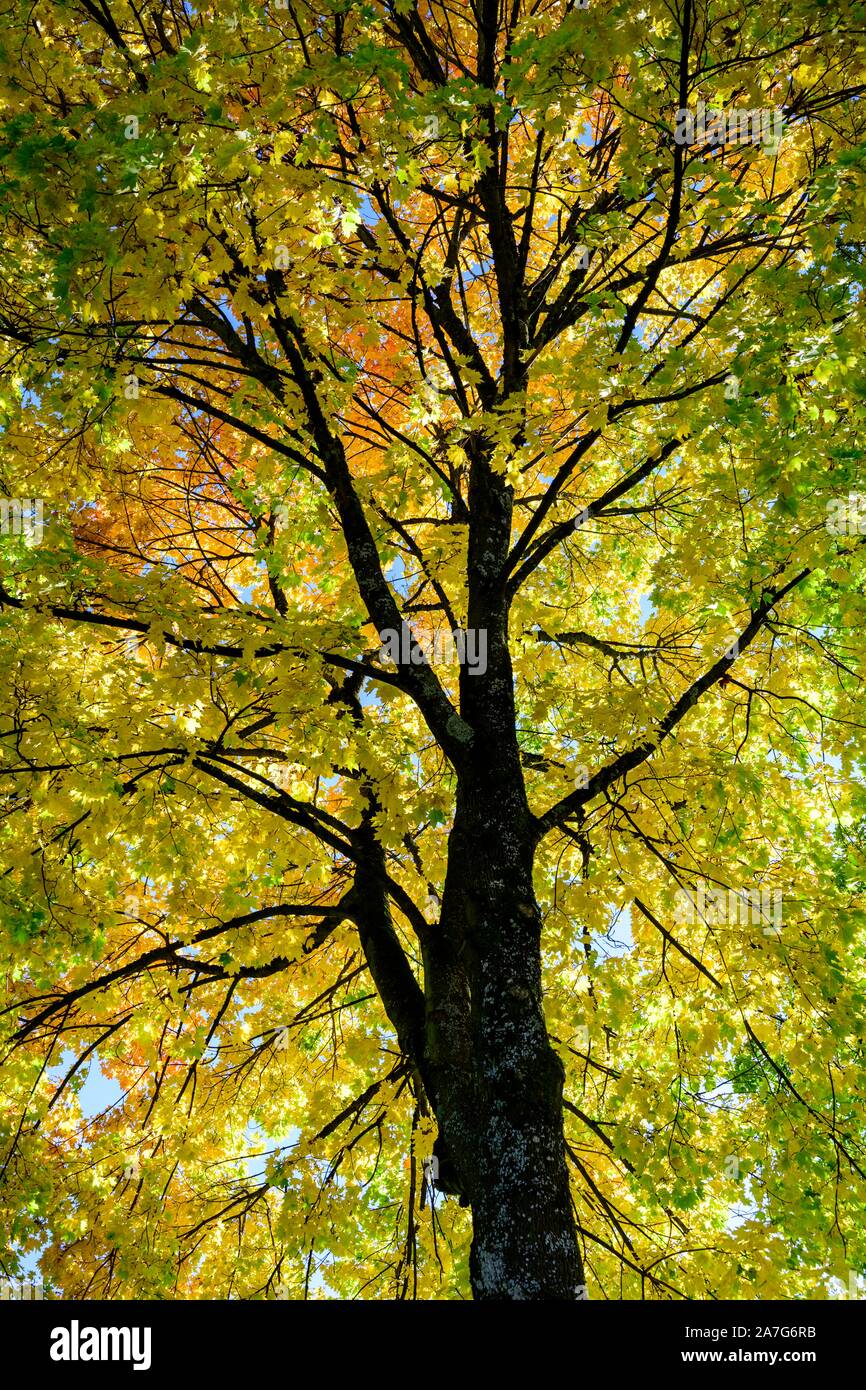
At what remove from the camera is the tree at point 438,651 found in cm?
361

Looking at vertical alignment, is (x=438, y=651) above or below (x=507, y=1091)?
above

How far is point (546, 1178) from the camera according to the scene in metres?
3.26

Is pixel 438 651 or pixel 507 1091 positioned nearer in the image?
pixel 507 1091

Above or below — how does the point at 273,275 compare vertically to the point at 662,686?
above

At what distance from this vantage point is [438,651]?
289 inches

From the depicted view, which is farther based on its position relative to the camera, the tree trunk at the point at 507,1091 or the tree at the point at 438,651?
the tree at the point at 438,651

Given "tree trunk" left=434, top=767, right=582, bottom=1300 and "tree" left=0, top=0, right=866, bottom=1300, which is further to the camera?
"tree" left=0, top=0, right=866, bottom=1300

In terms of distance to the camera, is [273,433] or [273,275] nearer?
[273,275]

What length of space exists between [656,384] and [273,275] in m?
2.30

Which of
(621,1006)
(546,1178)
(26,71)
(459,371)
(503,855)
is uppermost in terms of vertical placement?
(26,71)

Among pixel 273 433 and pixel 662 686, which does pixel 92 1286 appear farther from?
pixel 273 433

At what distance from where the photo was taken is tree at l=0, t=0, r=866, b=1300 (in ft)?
11.8
